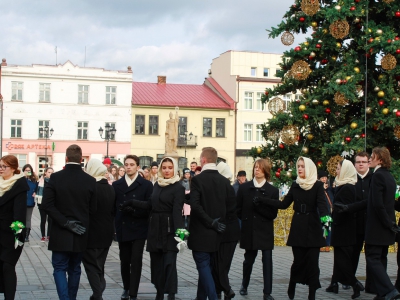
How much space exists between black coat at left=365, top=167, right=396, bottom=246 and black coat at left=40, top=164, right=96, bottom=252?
11.9ft

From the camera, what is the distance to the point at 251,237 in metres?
9.44

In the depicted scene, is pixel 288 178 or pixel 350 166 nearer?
pixel 350 166

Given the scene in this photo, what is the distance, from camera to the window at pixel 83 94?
5778 cm

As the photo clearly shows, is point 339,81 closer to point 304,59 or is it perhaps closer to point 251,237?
point 304,59

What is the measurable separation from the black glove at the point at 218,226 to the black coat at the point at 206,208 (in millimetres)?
46

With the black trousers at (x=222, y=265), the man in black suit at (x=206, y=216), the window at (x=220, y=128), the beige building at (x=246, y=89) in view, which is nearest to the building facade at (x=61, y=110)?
the window at (x=220, y=128)

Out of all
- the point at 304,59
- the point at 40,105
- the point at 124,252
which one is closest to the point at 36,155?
the point at 40,105

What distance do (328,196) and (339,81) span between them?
2.99m

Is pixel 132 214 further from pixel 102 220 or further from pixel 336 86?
pixel 336 86

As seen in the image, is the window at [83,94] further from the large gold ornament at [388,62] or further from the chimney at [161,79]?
the large gold ornament at [388,62]

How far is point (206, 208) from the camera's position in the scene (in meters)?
8.43

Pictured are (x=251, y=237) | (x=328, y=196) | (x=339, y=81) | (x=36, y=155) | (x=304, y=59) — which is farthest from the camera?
(x=36, y=155)

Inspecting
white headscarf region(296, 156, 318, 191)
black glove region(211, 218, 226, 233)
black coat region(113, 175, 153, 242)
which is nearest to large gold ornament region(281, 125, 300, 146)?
white headscarf region(296, 156, 318, 191)

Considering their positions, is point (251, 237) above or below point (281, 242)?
above
